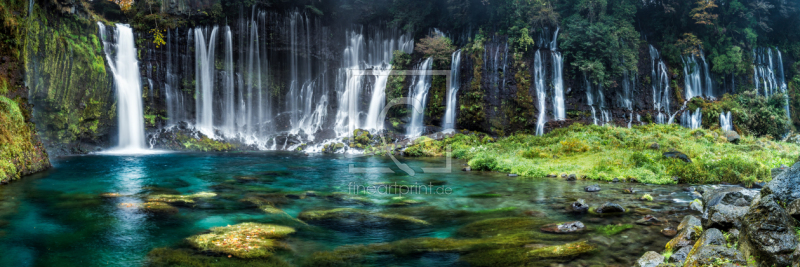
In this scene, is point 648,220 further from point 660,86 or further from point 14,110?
point 660,86

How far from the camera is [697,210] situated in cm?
758

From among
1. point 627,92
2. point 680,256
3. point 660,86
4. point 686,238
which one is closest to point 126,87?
point 686,238

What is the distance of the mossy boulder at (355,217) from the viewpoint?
759cm

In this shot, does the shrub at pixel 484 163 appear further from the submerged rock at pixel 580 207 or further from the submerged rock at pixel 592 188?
the submerged rock at pixel 580 207

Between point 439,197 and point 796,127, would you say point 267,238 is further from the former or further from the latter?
point 796,127

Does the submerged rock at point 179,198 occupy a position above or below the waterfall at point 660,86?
below

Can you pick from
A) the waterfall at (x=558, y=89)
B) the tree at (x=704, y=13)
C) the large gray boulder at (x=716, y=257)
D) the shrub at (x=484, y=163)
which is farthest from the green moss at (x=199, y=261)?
the tree at (x=704, y=13)

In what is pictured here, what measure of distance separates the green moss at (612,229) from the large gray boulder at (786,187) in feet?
8.68

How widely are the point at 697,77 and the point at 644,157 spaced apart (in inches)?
800

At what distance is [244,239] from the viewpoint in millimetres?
6203

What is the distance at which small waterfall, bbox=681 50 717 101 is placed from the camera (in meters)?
27.5

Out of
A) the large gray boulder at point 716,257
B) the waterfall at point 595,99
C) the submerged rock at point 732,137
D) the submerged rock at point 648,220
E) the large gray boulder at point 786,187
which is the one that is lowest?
the submerged rock at point 648,220

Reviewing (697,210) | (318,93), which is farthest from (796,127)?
(318,93)

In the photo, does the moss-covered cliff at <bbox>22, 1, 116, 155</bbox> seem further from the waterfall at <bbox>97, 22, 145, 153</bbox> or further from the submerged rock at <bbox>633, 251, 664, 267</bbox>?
the submerged rock at <bbox>633, 251, 664, 267</bbox>
